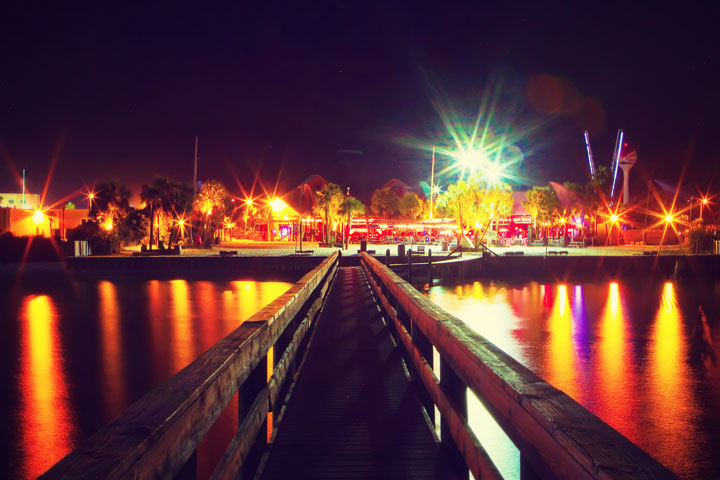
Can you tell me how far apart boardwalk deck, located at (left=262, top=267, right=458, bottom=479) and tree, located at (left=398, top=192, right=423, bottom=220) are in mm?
81040

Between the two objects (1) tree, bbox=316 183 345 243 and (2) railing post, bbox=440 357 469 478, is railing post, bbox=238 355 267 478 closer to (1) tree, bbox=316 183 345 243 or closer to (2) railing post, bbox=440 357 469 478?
(2) railing post, bbox=440 357 469 478

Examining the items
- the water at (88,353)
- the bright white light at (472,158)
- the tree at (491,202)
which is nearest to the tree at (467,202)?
the tree at (491,202)

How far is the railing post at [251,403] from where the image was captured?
3.56 metres

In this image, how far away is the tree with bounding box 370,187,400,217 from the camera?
95125 millimetres

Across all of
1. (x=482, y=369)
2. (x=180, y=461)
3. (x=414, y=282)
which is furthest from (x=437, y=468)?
(x=414, y=282)

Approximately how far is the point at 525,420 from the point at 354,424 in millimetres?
2859

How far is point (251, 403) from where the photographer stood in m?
3.61

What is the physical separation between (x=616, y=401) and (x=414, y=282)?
21.8 meters

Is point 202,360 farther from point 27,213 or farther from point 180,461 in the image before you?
point 27,213

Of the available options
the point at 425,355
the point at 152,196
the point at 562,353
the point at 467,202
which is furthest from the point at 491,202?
the point at 425,355

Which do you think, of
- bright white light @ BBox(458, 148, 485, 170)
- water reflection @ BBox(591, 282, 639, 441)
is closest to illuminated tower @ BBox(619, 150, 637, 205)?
bright white light @ BBox(458, 148, 485, 170)

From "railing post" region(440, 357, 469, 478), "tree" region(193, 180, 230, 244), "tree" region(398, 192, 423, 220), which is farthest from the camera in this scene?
"tree" region(398, 192, 423, 220)

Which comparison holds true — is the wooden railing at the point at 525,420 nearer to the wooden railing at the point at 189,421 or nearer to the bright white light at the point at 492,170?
the wooden railing at the point at 189,421

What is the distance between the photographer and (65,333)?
539 inches
